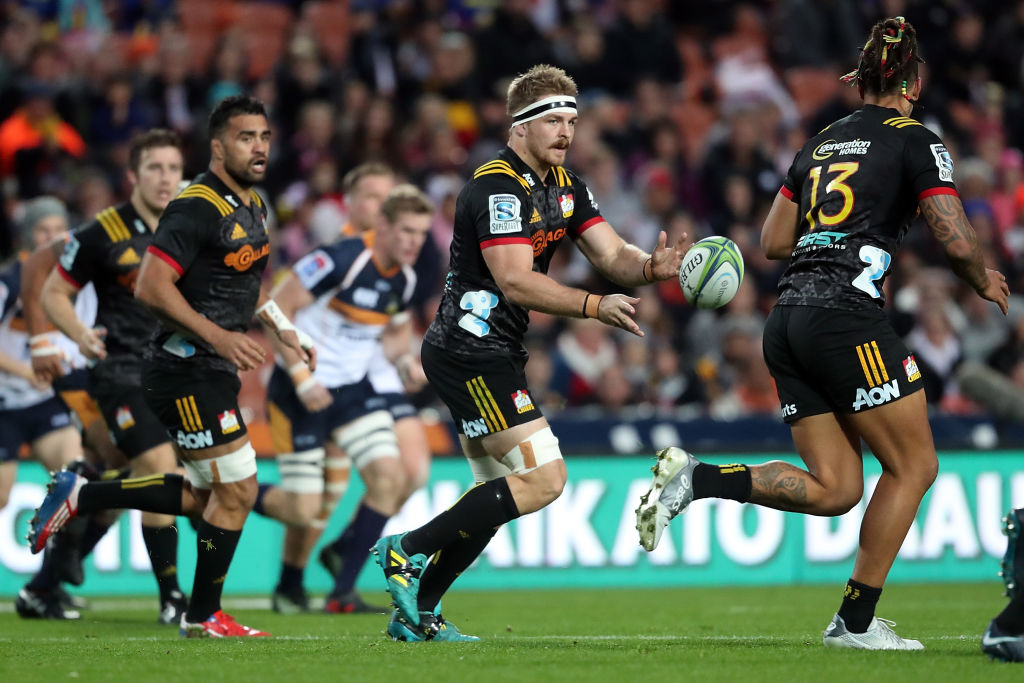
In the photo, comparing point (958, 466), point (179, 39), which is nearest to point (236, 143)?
point (958, 466)

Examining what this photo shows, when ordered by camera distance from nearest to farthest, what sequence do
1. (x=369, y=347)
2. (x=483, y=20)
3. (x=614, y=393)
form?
(x=369, y=347) → (x=614, y=393) → (x=483, y=20)

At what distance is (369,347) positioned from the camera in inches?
398

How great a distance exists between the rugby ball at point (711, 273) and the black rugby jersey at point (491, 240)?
29.8 inches

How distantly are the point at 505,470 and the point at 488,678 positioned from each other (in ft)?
5.73

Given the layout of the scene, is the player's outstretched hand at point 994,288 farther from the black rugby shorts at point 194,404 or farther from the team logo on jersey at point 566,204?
the black rugby shorts at point 194,404

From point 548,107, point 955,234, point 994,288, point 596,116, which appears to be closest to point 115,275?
point 548,107

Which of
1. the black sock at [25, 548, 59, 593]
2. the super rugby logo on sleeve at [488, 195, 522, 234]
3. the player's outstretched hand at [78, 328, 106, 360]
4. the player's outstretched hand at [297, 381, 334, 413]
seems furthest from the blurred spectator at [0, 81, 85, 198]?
the super rugby logo on sleeve at [488, 195, 522, 234]

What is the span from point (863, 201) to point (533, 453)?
6.19ft

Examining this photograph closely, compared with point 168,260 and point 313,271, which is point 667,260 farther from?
point 313,271

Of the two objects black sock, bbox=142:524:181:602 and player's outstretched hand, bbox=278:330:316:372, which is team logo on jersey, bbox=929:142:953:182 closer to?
player's outstretched hand, bbox=278:330:316:372

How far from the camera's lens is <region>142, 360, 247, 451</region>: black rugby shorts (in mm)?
7520

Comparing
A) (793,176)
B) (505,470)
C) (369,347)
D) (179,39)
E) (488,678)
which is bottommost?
(488,678)

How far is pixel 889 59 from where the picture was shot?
6453 mm

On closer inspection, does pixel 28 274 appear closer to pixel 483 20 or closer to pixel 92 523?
pixel 92 523
